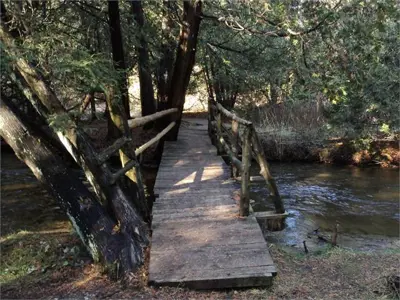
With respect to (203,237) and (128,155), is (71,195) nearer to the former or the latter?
(128,155)

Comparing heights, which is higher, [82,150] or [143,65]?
[143,65]

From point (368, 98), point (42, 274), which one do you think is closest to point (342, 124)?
point (368, 98)

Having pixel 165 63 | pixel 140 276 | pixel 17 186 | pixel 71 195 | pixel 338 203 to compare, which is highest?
pixel 165 63

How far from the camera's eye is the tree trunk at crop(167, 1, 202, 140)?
30.4ft

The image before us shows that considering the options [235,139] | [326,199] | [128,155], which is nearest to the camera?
[128,155]

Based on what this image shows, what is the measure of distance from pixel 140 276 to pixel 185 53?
263 inches

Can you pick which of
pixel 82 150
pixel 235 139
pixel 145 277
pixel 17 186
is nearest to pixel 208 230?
pixel 145 277

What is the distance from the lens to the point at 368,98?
11641 mm

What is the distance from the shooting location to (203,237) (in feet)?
16.0

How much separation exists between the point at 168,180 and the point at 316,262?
3.22 metres

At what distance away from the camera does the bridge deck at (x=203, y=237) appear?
4.02 metres

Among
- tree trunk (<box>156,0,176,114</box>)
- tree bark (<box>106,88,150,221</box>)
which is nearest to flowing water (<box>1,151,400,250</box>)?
tree bark (<box>106,88,150,221</box>)

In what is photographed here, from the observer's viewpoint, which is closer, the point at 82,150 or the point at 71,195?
the point at 82,150

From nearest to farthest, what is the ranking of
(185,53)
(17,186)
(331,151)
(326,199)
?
(185,53)
(326,199)
(17,186)
(331,151)
